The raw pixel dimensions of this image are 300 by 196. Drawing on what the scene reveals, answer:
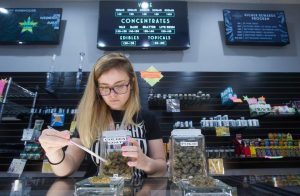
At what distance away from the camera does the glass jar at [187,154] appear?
97cm

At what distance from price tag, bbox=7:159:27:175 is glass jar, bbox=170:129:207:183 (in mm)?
2565

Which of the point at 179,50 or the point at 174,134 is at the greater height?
the point at 179,50

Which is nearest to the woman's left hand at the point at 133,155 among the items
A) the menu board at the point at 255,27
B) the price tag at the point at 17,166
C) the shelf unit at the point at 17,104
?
the price tag at the point at 17,166

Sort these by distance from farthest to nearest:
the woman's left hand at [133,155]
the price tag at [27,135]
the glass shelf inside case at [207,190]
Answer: the price tag at [27,135] → the woman's left hand at [133,155] → the glass shelf inside case at [207,190]

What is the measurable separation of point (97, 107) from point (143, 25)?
2403 mm

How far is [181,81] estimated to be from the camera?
342cm

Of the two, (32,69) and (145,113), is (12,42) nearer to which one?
(32,69)

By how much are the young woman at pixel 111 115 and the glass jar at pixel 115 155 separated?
0.88 feet

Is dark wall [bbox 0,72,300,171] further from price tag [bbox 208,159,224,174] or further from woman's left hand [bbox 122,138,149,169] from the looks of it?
woman's left hand [bbox 122,138,149,169]

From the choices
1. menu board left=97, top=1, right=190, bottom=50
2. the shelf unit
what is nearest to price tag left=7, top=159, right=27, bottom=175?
the shelf unit

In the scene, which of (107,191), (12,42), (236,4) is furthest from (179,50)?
(107,191)

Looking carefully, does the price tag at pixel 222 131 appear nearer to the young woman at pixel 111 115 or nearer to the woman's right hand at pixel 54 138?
the young woman at pixel 111 115

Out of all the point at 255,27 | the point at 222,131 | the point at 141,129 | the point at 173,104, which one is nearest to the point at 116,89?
the point at 141,129

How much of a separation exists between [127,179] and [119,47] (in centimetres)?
276
